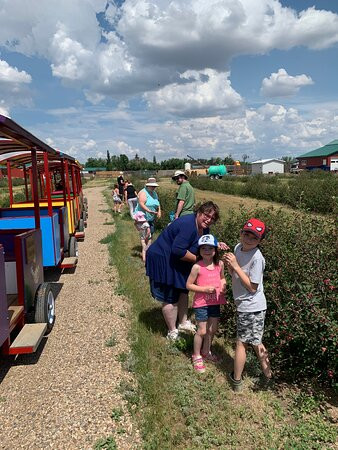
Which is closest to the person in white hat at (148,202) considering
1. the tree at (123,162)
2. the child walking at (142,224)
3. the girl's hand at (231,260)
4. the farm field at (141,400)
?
the child walking at (142,224)

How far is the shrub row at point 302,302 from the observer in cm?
304

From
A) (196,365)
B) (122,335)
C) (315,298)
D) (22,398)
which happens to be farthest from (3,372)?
(315,298)

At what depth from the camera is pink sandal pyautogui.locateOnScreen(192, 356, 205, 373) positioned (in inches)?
142

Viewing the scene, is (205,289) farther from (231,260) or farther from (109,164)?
(109,164)

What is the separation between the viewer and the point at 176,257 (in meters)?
3.88

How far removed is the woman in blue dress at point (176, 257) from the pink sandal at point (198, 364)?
538 mm

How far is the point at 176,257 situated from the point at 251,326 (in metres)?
1.08

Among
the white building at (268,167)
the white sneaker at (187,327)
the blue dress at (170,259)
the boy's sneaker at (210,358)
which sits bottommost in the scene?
the boy's sneaker at (210,358)

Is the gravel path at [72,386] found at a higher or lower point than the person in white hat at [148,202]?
lower

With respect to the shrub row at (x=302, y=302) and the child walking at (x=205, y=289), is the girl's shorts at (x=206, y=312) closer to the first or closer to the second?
the child walking at (x=205, y=289)

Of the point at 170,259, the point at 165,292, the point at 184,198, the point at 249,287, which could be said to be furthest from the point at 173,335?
the point at 184,198

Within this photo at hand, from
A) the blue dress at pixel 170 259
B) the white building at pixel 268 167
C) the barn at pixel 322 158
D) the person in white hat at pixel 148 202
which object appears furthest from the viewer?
the white building at pixel 268 167

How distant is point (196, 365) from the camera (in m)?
3.63

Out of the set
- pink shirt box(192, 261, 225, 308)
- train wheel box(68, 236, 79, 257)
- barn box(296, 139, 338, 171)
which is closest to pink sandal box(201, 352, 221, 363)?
pink shirt box(192, 261, 225, 308)
